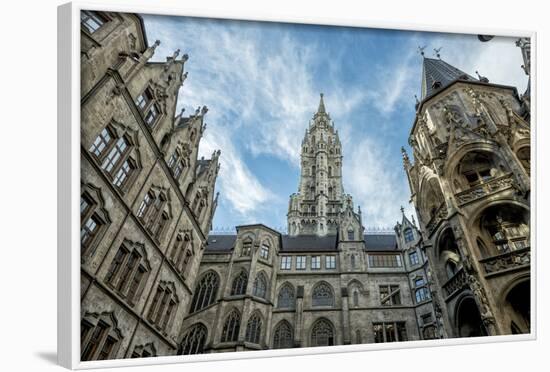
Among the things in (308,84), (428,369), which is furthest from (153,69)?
(428,369)

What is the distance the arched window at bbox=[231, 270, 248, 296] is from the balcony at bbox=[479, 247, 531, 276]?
1225 cm

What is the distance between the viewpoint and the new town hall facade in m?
9.12

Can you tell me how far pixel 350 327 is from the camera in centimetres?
1661

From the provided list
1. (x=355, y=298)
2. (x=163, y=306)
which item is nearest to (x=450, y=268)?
(x=355, y=298)

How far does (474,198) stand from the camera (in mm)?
12516

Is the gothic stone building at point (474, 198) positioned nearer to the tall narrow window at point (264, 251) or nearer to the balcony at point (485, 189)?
the balcony at point (485, 189)

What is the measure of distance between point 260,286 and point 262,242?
2.78 m

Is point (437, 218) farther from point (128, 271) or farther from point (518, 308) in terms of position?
point (128, 271)

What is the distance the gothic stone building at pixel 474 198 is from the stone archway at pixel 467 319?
3 cm

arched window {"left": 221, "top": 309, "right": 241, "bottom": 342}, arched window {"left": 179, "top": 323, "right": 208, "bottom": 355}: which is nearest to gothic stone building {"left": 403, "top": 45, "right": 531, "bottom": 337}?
arched window {"left": 221, "top": 309, "right": 241, "bottom": 342}

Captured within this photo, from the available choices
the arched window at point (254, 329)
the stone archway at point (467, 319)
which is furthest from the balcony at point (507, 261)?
the arched window at point (254, 329)

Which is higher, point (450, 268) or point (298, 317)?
point (450, 268)

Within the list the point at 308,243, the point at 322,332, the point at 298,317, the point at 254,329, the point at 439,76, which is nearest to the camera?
the point at 439,76

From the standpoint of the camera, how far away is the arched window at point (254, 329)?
17.2 m
